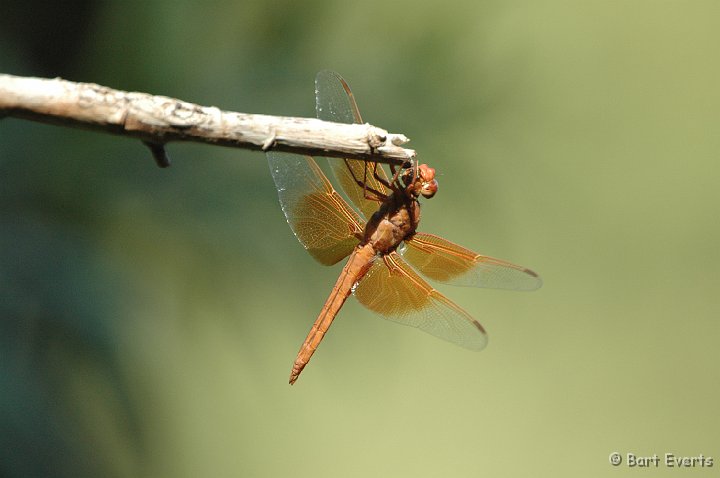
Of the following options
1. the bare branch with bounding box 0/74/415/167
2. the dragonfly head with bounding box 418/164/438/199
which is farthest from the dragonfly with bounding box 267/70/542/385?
the bare branch with bounding box 0/74/415/167

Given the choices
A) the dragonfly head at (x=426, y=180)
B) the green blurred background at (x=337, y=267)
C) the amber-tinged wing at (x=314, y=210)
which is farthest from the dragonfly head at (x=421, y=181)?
the green blurred background at (x=337, y=267)

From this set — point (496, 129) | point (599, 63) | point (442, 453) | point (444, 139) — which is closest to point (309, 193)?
point (444, 139)

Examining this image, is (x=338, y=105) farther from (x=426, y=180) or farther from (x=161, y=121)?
(x=161, y=121)

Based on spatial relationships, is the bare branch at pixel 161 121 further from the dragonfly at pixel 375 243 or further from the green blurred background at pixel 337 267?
the green blurred background at pixel 337 267

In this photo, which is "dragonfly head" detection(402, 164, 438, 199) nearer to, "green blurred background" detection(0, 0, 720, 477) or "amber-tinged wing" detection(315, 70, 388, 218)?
"amber-tinged wing" detection(315, 70, 388, 218)

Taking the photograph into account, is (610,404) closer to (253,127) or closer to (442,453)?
(442,453)

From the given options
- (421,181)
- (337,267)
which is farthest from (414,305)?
(337,267)
